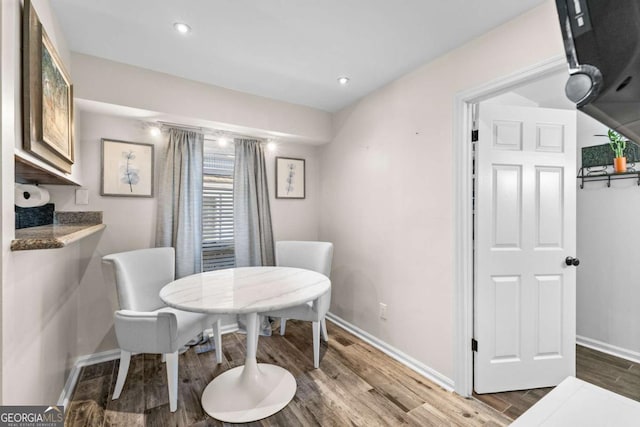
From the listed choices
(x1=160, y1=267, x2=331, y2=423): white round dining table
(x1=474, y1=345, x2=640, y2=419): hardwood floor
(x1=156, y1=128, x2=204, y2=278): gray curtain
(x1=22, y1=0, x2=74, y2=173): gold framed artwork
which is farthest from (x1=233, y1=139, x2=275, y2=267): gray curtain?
(x1=474, y1=345, x2=640, y2=419): hardwood floor

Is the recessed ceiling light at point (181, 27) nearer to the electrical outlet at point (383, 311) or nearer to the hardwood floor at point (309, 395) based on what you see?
the hardwood floor at point (309, 395)

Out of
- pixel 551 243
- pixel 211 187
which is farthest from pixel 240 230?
pixel 551 243

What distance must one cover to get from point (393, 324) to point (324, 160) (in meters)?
2.05

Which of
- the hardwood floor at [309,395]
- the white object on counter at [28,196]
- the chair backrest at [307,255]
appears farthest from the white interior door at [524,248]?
the white object on counter at [28,196]

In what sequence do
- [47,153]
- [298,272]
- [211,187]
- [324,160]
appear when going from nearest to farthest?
1. [47,153]
2. [298,272]
3. [211,187]
4. [324,160]

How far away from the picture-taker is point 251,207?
3066 mm

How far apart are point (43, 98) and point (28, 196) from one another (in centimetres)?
52

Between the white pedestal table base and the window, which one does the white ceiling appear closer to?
the window

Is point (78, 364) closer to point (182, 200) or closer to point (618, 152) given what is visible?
point (182, 200)

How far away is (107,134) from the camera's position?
239 centimetres

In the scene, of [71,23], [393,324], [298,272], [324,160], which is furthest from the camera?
[324,160]

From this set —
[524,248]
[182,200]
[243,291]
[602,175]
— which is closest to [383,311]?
[524,248]

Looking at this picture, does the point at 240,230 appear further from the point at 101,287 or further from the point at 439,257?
the point at 439,257

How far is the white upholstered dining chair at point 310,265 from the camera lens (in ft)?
7.68
